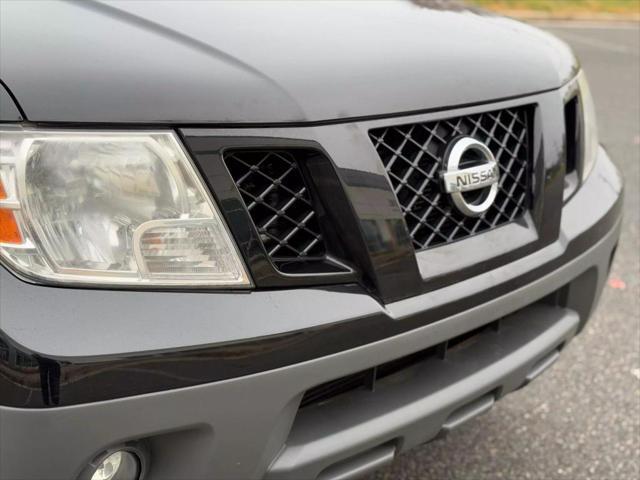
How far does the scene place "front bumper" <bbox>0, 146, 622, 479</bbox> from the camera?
1.15 metres

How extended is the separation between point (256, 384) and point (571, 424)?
5.38 feet

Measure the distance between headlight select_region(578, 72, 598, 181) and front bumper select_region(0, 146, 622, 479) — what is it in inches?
16.0

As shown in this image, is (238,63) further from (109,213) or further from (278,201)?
(109,213)

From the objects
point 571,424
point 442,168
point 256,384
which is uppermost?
point 442,168

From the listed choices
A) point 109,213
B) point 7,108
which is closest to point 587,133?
point 109,213

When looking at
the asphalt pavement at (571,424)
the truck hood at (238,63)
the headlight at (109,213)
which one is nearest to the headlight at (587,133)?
the truck hood at (238,63)

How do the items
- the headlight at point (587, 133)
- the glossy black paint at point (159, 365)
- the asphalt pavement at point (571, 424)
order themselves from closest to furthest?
the glossy black paint at point (159, 365)
the headlight at point (587, 133)
the asphalt pavement at point (571, 424)

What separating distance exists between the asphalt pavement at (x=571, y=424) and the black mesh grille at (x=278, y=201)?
3.77ft

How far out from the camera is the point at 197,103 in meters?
1.27

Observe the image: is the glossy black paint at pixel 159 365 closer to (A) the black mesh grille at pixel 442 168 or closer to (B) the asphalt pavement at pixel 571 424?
(A) the black mesh grille at pixel 442 168

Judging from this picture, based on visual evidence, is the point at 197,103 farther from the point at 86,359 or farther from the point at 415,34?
the point at 415,34

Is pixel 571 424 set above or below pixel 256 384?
below

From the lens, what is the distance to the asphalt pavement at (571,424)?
2.30 metres

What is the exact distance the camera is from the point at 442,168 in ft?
5.12
